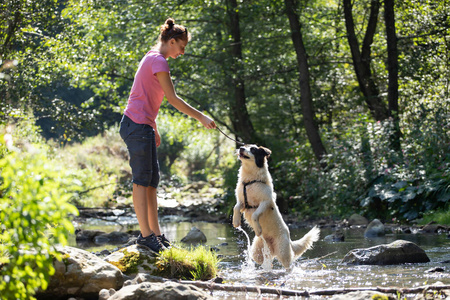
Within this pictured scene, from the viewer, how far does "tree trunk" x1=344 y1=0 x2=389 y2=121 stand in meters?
13.4

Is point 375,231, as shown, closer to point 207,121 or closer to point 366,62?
point 207,121

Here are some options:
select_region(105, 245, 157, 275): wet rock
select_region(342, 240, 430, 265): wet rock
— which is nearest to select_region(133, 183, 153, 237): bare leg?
select_region(105, 245, 157, 275): wet rock

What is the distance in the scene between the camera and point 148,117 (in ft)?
16.7

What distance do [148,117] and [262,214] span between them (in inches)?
76.0

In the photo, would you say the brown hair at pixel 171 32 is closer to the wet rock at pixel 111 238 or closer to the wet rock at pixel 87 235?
the wet rock at pixel 111 238

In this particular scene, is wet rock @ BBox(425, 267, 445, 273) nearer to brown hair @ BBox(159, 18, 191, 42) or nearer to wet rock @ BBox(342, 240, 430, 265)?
wet rock @ BBox(342, 240, 430, 265)

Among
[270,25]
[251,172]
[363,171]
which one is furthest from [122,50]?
[251,172]

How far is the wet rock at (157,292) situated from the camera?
3.54 m

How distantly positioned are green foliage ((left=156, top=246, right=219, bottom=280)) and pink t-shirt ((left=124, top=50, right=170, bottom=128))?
134 cm

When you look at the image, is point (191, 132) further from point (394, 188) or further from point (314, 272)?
point (314, 272)

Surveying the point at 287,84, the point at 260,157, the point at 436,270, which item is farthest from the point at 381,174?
the point at 436,270

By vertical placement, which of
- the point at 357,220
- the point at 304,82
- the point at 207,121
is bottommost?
the point at 357,220

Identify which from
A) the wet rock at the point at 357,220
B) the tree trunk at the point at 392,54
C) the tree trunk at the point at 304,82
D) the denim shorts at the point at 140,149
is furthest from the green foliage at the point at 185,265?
the tree trunk at the point at 304,82

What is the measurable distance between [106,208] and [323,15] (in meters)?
8.58
